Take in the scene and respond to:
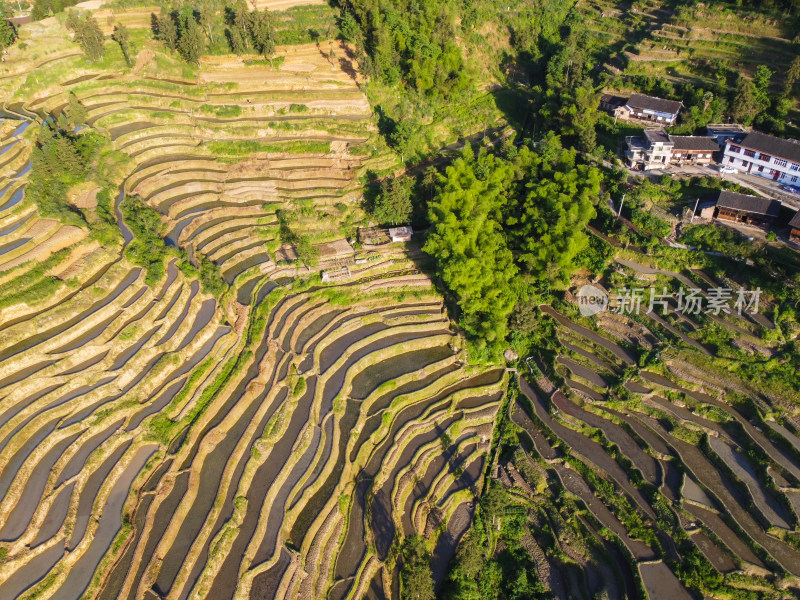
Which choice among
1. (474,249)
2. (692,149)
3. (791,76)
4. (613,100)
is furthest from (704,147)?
(474,249)

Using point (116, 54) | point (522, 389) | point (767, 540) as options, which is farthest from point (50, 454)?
point (116, 54)

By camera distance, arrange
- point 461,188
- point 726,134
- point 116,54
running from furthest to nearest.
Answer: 1. point 116,54
2. point 726,134
3. point 461,188

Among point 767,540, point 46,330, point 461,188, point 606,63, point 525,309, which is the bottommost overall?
point 767,540

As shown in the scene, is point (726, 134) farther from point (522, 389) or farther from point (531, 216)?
point (522, 389)

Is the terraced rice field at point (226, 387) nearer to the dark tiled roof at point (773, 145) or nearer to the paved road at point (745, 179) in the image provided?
the paved road at point (745, 179)

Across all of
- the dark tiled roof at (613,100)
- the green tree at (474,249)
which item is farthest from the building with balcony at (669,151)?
the green tree at (474,249)
